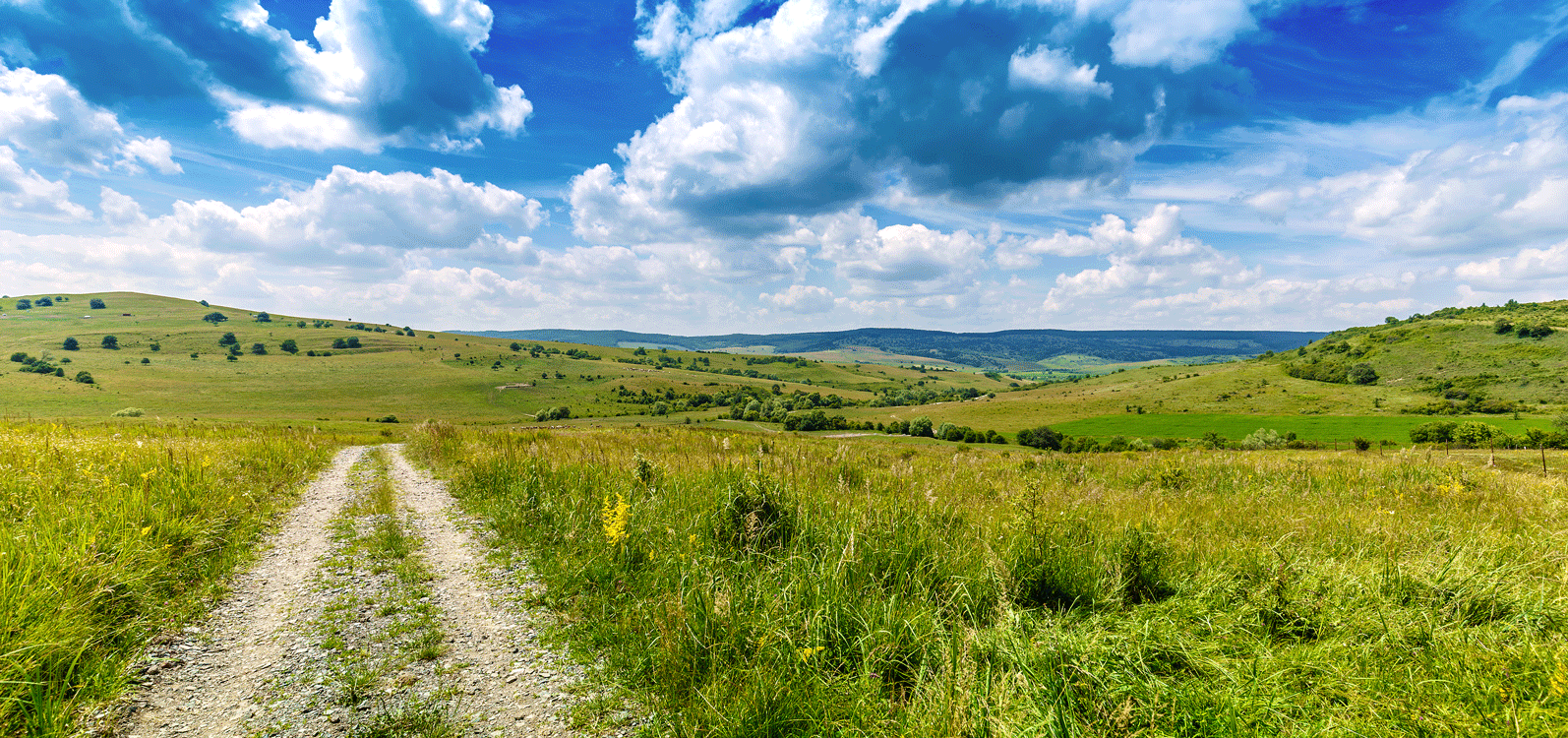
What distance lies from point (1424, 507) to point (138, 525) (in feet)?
65.0

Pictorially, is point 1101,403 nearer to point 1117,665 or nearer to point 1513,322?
point 1513,322

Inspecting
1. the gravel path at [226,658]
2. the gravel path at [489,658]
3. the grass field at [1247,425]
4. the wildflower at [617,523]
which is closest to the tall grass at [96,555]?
the gravel path at [226,658]

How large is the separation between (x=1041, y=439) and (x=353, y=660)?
136 metres

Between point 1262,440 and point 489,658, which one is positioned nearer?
point 489,658

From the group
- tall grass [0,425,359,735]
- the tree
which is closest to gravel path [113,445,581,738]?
tall grass [0,425,359,735]

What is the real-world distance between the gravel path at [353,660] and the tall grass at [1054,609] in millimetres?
715

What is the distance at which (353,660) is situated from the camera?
5176mm

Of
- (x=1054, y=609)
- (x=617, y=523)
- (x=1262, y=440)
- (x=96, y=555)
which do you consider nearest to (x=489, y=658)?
(x=617, y=523)

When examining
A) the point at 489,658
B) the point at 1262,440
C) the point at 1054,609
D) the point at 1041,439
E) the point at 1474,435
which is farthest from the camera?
the point at 1041,439

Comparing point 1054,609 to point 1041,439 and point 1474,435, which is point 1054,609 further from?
point 1041,439

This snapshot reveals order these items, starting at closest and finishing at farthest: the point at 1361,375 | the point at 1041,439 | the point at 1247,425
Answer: the point at 1041,439 → the point at 1247,425 → the point at 1361,375

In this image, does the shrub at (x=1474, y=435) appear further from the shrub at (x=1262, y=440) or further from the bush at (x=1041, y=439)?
the bush at (x=1041, y=439)

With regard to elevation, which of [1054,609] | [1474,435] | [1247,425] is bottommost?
[1247,425]

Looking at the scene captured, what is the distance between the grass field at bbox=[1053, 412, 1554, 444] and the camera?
10144 cm
